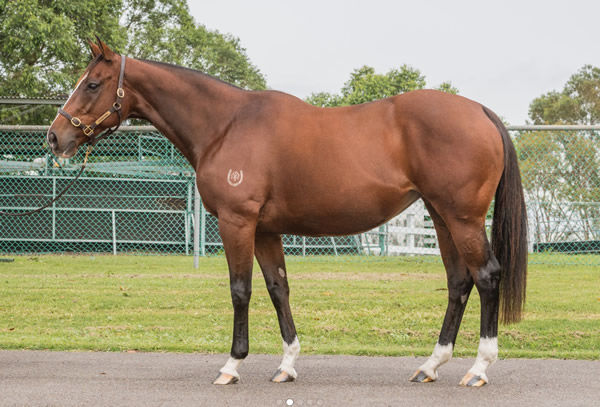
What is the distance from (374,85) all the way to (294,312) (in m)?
46.1

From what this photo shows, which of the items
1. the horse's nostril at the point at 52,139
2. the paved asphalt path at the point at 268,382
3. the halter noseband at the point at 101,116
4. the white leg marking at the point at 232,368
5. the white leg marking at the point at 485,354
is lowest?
the paved asphalt path at the point at 268,382

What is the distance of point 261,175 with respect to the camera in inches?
189

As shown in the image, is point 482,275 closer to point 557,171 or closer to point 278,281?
point 278,281

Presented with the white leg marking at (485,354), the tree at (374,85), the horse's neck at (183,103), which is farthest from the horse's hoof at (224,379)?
the tree at (374,85)

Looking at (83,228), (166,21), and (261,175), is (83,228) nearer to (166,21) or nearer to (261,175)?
(261,175)

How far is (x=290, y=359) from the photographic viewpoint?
16.3ft

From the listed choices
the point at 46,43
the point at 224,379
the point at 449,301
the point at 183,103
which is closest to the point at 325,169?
the point at 183,103

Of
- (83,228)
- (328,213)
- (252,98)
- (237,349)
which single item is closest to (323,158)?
(328,213)

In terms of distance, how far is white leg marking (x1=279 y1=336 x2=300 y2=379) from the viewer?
4914 mm

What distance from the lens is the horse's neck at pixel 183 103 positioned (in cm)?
509

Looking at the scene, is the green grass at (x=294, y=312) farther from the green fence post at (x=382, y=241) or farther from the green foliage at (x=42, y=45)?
the green foliage at (x=42, y=45)

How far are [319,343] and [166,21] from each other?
107 feet

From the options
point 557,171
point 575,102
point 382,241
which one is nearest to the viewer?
point 557,171

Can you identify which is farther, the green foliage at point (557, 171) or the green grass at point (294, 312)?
the green foliage at point (557, 171)
